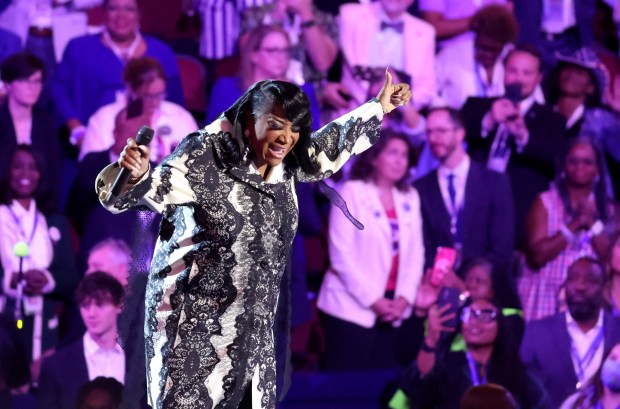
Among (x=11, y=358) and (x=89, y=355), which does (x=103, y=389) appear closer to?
(x=89, y=355)

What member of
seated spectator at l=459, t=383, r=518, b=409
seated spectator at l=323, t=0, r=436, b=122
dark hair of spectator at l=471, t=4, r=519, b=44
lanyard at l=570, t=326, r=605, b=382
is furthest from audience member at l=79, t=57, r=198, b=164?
lanyard at l=570, t=326, r=605, b=382

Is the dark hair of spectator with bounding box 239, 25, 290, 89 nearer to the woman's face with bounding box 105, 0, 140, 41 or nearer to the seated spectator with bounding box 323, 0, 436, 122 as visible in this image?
the seated spectator with bounding box 323, 0, 436, 122

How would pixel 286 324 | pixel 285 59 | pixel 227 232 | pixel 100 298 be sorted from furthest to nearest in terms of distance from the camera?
pixel 285 59, pixel 100 298, pixel 286 324, pixel 227 232

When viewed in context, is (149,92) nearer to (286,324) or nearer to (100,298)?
(100,298)

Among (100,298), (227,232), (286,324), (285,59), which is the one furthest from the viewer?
(285,59)

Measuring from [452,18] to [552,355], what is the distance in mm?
2092

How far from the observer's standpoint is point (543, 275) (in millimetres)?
6125

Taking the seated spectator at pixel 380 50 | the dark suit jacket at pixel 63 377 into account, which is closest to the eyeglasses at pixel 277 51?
the seated spectator at pixel 380 50

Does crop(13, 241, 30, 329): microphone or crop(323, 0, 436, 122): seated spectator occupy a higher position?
crop(323, 0, 436, 122): seated spectator

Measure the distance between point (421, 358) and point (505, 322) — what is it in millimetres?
547

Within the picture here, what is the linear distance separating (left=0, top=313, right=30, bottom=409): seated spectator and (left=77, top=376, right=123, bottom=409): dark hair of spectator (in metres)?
0.37

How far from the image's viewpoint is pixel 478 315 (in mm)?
5895

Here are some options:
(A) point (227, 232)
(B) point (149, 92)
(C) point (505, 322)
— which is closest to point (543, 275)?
(C) point (505, 322)

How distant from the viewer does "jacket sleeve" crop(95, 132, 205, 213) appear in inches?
97.5
